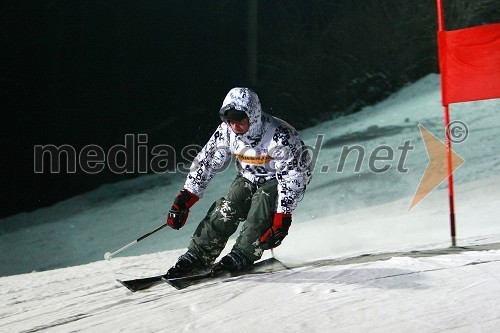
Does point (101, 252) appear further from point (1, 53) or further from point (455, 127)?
point (455, 127)

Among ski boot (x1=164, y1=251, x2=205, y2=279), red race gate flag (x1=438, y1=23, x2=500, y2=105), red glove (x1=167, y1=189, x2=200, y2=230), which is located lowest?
ski boot (x1=164, y1=251, x2=205, y2=279)

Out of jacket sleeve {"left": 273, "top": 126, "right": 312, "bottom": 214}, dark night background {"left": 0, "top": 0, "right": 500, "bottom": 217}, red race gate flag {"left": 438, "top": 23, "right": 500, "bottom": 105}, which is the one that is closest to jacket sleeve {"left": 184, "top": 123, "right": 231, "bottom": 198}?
jacket sleeve {"left": 273, "top": 126, "right": 312, "bottom": 214}

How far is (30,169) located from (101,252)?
2.67m

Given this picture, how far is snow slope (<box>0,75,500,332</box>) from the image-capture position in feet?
11.9

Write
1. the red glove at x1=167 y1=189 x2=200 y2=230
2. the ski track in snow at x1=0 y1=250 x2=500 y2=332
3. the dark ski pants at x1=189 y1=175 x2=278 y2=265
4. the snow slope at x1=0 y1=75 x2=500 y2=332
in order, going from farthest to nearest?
the red glove at x1=167 y1=189 x2=200 y2=230
the dark ski pants at x1=189 y1=175 x2=278 y2=265
the snow slope at x1=0 y1=75 x2=500 y2=332
the ski track in snow at x1=0 y1=250 x2=500 y2=332

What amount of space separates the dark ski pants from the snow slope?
0.81 feet

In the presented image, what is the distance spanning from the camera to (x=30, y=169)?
35.5 ft

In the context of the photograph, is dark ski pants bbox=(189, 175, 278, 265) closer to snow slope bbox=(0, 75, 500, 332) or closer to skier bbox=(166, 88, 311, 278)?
skier bbox=(166, 88, 311, 278)

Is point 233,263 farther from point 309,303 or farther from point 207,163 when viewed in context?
point 309,303

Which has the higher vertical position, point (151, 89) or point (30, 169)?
point (151, 89)

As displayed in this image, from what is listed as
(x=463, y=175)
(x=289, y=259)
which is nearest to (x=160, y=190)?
(x=463, y=175)

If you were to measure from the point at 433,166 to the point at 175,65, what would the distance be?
4.71 m

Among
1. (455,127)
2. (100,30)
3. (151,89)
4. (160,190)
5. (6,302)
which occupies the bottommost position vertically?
(6,302)

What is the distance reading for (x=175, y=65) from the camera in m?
12.2
